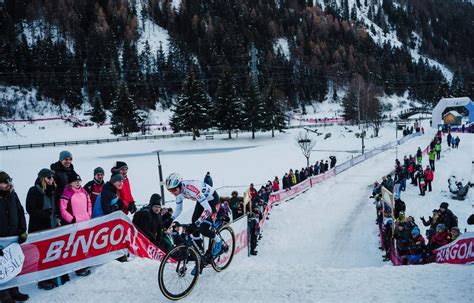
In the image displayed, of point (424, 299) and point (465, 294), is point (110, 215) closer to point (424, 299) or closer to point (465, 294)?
point (424, 299)

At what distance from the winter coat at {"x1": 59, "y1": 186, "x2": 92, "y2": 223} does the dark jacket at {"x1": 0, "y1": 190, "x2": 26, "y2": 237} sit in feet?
2.63

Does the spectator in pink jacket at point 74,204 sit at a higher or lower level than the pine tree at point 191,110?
lower

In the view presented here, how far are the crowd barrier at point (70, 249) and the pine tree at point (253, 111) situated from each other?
4381 cm

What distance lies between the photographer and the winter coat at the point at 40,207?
19.7ft

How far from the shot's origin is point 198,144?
4544cm

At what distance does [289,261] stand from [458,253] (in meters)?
5.62

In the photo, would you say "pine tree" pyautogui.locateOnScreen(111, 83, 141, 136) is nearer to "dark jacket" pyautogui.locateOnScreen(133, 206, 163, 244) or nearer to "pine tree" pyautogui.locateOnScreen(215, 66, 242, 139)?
"pine tree" pyautogui.locateOnScreen(215, 66, 242, 139)

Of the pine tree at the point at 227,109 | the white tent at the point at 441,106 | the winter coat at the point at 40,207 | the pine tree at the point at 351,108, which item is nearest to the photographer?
the winter coat at the point at 40,207

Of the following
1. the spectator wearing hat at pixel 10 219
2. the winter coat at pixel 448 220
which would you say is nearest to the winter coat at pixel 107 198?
the spectator wearing hat at pixel 10 219

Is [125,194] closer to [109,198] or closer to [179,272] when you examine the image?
[109,198]

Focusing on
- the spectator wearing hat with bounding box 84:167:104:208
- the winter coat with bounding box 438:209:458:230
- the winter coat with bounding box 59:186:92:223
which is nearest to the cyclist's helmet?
the winter coat with bounding box 59:186:92:223

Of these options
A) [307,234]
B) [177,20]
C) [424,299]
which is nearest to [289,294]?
[424,299]

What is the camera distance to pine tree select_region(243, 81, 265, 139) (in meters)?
50.8

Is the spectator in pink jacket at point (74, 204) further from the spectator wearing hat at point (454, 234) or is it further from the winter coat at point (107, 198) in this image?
the spectator wearing hat at point (454, 234)
